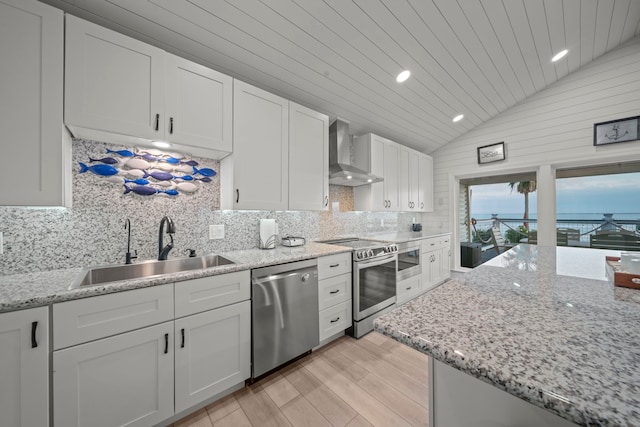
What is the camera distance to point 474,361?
49 cm

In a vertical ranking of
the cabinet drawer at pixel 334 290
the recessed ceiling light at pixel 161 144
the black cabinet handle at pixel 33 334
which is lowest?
the cabinet drawer at pixel 334 290

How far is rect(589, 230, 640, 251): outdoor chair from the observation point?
9.81 ft

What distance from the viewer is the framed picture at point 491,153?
3.72 metres

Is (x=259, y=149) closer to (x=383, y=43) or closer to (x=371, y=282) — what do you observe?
(x=383, y=43)

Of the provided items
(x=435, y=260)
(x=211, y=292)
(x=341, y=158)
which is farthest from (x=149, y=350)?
(x=435, y=260)

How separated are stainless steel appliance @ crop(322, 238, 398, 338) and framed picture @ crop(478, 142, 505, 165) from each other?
2.51m

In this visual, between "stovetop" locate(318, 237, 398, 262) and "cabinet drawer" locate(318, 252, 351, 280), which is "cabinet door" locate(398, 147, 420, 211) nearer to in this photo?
"stovetop" locate(318, 237, 398, 262)

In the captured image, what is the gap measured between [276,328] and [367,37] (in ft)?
8.49

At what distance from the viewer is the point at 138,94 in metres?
1.51

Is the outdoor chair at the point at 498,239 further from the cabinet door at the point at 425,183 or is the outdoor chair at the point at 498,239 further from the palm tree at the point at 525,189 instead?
the cabinet door at the point at 425,183

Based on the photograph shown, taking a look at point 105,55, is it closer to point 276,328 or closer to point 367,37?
point 367,37

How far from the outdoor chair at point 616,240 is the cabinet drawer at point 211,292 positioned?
15.7 ft

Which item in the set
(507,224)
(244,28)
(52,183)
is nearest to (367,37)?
(244,28)

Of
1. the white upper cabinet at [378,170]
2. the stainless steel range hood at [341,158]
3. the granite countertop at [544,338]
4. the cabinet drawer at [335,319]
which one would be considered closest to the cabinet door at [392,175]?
the white upper cabinet at [378,170]
